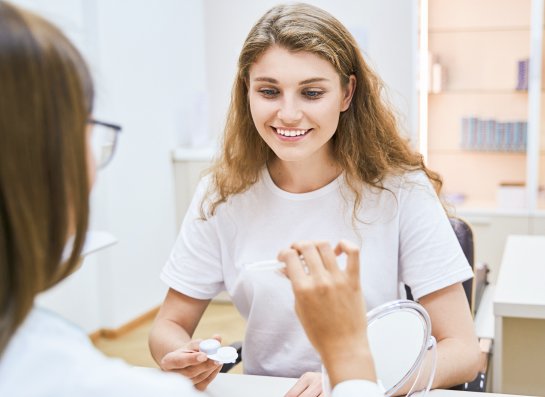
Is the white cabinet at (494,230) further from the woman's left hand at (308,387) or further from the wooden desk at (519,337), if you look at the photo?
the woman's left hand at (308,387)

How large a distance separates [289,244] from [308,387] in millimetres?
422

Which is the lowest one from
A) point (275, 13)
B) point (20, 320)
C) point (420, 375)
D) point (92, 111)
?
point (420, 375)

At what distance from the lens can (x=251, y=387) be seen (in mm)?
1255

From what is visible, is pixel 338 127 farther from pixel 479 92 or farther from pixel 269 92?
pixel 479 92

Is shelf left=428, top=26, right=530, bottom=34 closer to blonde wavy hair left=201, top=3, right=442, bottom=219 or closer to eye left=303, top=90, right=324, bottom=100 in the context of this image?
blonde wavy hair left=201, top=3, right=442, bottom=219

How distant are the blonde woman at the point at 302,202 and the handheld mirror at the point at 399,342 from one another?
1.07ft

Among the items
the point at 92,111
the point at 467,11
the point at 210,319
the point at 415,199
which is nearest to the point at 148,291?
the point at 210,319

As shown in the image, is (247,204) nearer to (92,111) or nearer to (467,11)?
(92,111)

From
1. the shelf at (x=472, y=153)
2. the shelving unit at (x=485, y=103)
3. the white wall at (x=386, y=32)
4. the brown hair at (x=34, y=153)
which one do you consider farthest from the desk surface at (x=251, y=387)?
the shelf at (x=472, y=153)

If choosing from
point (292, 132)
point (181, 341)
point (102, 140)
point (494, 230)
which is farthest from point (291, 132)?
point (494, 230)

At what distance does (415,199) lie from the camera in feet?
5.07

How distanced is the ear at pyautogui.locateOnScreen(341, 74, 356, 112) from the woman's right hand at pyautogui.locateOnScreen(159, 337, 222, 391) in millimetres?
678

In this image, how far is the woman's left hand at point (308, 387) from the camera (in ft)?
3.93

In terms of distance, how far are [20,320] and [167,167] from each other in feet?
11.6
